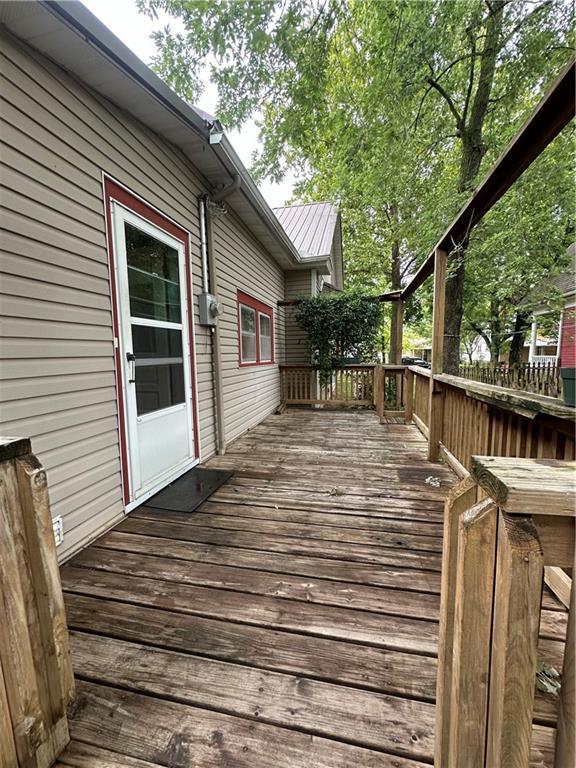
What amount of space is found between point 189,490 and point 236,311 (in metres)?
2.67

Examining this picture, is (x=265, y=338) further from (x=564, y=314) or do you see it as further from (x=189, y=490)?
(x=564, y=314)

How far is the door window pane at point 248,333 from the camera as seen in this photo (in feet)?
16.3

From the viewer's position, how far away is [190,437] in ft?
10.8

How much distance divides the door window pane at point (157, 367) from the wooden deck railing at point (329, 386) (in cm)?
391

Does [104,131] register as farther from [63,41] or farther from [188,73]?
[188,73]

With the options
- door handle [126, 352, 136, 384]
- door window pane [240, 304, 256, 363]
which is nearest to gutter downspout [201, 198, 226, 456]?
door window pane [240, 304, 256, 363]

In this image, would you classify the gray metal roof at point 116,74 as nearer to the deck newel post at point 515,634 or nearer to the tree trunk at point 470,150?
the deck newel post at point 515,634

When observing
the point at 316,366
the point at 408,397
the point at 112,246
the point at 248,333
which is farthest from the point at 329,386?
the point at 112,246

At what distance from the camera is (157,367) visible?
278cm

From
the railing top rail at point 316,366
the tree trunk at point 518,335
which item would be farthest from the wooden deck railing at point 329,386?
the tree trunk at point 518,335

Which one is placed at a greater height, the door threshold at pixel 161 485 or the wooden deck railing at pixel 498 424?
the wooden deck railing at pixel 498 424

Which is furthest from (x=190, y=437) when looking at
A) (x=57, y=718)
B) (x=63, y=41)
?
(x=63, y=41)

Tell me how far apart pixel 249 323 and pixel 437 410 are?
313 cm

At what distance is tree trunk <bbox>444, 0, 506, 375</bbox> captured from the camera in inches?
192
